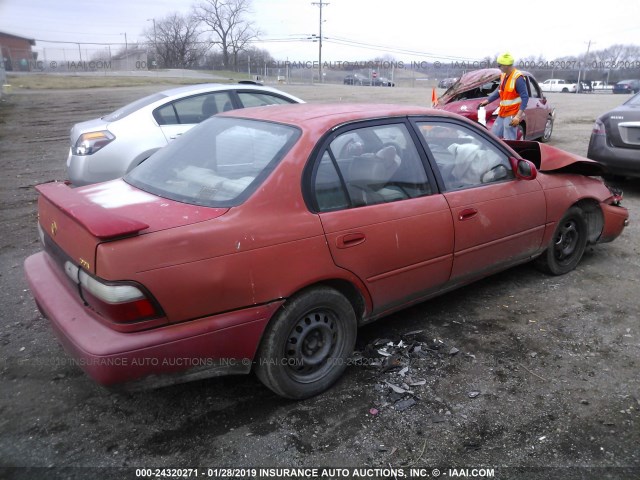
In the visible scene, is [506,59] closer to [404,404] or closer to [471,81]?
[471,81]

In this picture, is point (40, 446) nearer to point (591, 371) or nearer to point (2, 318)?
point (2, 318)

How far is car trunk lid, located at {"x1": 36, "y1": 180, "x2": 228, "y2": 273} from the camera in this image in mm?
2318

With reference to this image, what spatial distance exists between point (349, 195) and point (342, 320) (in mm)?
730

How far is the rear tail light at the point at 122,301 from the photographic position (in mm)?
2242

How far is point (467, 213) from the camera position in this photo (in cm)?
347

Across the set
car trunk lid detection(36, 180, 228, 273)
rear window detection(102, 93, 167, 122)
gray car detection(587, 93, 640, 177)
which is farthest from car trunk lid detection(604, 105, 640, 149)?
car trunk lid detection(36, 180, 228, 273)

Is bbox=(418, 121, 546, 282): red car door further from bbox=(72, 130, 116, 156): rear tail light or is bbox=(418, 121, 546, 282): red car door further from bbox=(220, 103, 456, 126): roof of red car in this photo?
bbox=(72, 130, 116, 156): rear tail light

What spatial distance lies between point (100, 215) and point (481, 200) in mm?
2480

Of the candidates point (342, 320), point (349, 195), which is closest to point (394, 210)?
point (349, 195)

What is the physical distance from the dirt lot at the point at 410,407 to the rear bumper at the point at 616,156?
3.41 metres

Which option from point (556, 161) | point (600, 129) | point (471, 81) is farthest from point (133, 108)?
point (471, 81)

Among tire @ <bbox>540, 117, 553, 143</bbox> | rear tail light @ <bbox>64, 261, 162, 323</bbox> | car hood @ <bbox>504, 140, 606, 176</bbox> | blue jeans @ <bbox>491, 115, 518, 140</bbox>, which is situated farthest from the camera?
tire @ <bbox>540, 117, 553, 143</bbox>

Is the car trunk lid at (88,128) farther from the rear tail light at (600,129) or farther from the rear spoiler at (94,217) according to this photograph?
the rear tail light at (600,129)

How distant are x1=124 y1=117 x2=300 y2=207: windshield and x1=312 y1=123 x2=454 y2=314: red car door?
0.33 m
